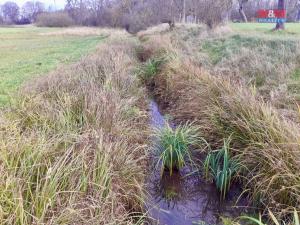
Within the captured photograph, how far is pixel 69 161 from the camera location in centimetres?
294

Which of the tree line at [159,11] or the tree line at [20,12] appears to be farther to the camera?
the tree line at [20,12]

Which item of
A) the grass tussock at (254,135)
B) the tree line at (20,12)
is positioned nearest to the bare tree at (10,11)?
the tree line at (20,12)

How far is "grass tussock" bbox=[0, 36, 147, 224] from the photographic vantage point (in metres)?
2.30

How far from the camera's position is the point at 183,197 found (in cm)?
412

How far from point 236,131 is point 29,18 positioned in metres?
80.4

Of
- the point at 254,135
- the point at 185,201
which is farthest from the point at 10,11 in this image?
the point at 254,135

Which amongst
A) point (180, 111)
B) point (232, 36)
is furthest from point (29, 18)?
point (180, 111)

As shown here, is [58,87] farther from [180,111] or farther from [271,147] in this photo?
[271,147]

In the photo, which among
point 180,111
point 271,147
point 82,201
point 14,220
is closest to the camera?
point 14,220

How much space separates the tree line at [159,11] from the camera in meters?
22.2

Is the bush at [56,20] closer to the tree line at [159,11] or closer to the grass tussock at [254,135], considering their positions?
the tree line at [159,11]

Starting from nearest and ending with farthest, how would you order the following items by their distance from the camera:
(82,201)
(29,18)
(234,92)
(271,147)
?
(82,201)
(271,147)
(234,92)
(29,18)

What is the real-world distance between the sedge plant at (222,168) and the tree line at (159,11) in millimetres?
16945

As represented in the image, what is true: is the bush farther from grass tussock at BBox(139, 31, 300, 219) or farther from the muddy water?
the muddy water
